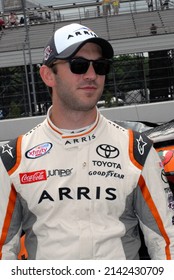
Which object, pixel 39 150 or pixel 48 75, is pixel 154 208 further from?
pixel 48 75

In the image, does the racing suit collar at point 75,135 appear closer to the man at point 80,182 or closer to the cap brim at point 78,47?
the man at point 80,182

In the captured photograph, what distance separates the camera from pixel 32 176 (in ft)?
6.42

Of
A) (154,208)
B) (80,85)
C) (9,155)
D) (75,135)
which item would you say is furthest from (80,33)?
(154,208)

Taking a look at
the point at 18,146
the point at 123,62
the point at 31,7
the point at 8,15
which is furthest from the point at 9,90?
the point at 18,146

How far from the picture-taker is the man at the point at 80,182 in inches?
75.0

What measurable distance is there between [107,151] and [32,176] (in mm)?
287

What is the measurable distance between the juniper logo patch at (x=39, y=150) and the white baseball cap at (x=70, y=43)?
0.30m

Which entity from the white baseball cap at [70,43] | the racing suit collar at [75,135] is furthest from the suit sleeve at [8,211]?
the white baseball cap at [70,43]

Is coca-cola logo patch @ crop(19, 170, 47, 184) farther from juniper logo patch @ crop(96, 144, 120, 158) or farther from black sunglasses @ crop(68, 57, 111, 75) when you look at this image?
black sunglasses @ crop(68, 57, 111, 75)

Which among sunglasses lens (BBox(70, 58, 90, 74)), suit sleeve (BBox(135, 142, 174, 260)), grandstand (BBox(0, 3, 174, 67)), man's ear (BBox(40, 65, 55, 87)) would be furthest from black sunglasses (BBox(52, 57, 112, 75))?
grandstand (BBox(0, 3, 174, 67))

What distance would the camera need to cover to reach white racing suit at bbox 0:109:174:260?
1.90 meters

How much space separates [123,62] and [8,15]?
29.8 ft

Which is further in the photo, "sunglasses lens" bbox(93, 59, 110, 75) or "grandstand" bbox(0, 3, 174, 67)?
"grandstand" bbox(0, 3, 174, 67)
